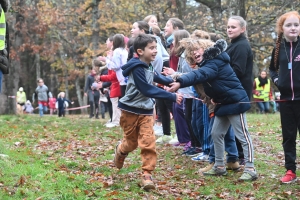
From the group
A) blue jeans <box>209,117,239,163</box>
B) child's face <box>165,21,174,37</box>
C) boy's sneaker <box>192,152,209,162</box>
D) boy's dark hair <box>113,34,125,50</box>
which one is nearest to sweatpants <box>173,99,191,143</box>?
boy's sneaker <box>192,152,209,162</box>

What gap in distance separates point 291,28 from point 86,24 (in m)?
31.3

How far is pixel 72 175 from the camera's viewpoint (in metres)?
6.37

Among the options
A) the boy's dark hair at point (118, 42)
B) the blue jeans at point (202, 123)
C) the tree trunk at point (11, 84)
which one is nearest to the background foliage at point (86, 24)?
the tree trunk at point (11, 84)

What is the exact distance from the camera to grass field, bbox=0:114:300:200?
5.64 meters

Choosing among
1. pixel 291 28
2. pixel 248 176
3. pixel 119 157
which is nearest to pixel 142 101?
pixel 119 157

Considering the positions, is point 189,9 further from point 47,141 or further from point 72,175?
point 72,175

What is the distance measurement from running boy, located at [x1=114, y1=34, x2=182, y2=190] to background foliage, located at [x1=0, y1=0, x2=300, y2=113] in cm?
1106

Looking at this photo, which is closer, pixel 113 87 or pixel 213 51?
pixel 213 51

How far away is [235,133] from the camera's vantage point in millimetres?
6562

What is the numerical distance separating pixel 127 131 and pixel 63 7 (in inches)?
1221

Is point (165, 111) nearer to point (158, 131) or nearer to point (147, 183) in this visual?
point (158, 131)

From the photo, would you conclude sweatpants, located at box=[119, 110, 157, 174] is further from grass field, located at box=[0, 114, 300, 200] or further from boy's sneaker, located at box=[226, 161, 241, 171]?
boy's sneaker, located at box=[226, 161, 241, 171]

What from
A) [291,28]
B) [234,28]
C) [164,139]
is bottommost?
[164,139]

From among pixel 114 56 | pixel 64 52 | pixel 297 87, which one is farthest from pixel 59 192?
pixel 64 52
